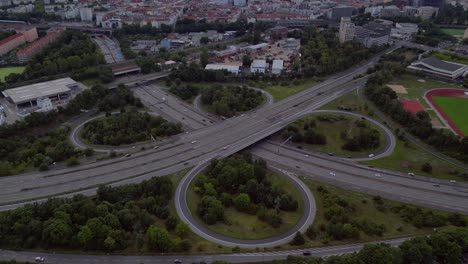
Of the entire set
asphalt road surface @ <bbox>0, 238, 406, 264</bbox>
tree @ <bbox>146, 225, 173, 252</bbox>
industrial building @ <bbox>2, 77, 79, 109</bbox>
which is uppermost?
industrial building @ <bbox>2, 77, 79, 109</bbox>

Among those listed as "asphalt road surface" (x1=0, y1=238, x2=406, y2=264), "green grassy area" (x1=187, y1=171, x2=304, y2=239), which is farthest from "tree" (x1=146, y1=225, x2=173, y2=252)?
"green grassy area" (x1=187, y1=171, x2=304, y2=239)

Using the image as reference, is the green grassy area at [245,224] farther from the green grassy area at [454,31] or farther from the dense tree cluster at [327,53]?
the green grassy area at [454,31]

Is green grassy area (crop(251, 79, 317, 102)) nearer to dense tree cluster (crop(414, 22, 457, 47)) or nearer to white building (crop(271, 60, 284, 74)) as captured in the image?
white building (crop(271, 60, 284, 74))

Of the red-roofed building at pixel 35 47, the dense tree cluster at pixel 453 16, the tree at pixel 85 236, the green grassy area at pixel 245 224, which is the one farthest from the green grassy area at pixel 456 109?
the red-roofed building at pixel 35 47

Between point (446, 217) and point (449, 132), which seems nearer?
point (446, 217)

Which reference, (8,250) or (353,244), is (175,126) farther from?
(353,244)

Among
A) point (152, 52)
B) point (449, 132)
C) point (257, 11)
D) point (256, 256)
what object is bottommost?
point (256, 256)

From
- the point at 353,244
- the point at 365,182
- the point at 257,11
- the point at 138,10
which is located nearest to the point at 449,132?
the point at 365,182
